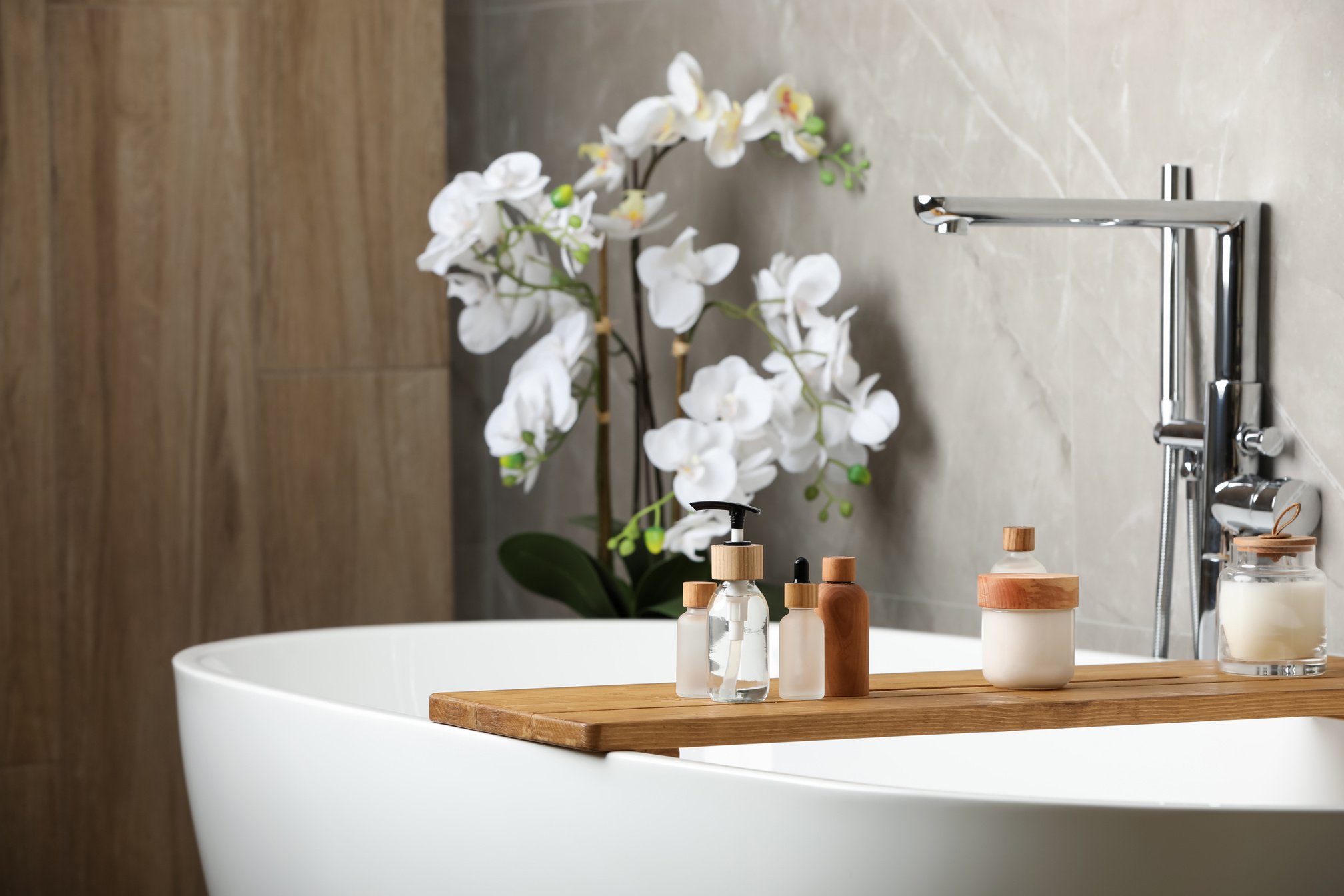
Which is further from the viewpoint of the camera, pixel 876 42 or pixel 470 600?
pixel 470 600

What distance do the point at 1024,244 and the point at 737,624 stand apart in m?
0.83

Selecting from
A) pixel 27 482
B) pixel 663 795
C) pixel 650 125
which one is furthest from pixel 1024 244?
pixel 27 482

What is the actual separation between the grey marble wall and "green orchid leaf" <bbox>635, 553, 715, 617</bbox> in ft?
0.58

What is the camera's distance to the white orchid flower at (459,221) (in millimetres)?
1812

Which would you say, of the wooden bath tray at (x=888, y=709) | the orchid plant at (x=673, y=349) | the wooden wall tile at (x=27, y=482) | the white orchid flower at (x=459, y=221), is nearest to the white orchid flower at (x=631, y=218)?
A: the orchid plant at (x=673, y=349)

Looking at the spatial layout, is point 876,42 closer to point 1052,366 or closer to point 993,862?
point 1052,366

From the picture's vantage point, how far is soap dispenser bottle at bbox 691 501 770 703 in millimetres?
954

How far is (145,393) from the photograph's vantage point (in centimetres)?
200

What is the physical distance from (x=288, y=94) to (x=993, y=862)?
1632 millimetres

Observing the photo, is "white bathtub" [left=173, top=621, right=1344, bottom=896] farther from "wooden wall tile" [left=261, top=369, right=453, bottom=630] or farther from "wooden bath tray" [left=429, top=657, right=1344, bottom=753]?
"wooden wall tile" [left=261, top=369, right=453, bottom=630]

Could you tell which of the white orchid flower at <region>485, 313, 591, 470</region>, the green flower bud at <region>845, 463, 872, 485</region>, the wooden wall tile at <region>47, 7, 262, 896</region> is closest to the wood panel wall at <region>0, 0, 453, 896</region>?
the wooden wall tile at <region>47, 7, 262, 896</region>

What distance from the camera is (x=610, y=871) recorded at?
3.14 feet

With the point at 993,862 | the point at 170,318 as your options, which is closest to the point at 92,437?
the point at 170,318

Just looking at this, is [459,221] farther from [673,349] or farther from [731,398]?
[731,398]
